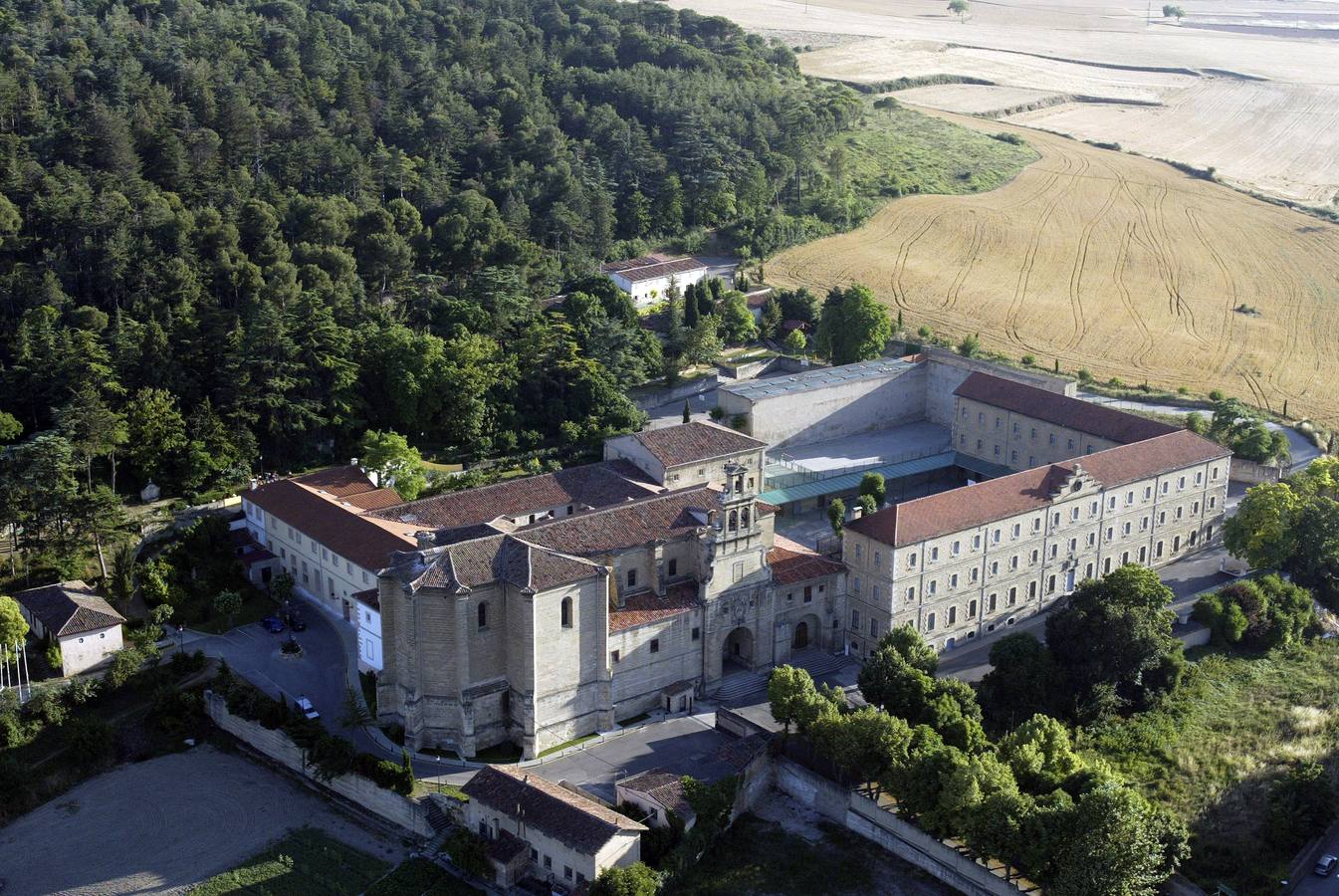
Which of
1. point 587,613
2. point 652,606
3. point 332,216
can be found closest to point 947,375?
point 652,606

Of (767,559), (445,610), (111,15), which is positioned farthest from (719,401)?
(111,15)

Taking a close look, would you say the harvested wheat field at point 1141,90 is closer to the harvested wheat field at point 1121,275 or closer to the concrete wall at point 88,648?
the harvested wheat field at point 1121,275

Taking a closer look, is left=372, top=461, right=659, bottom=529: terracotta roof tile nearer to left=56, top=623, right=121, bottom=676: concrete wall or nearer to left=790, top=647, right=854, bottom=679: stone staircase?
left=790, top=647, right=854, bottom=679: stone staircase

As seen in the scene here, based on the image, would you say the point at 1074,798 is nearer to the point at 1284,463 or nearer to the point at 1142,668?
the point at 1142,668

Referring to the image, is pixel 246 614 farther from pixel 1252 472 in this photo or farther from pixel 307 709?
pixel 1252 472

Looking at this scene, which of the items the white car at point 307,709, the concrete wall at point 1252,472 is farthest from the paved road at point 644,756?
the concrete wall at point 1252,472

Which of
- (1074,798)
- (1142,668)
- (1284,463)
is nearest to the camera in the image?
(1074,798)

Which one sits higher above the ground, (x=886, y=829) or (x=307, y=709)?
(x=307, y=709)
